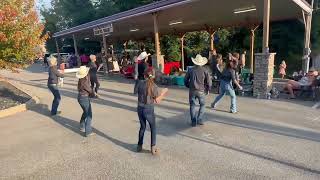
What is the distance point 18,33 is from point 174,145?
7668mm

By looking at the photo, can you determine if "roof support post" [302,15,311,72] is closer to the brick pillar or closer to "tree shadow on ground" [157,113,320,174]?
the brick pillar

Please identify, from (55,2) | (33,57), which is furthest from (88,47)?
(33,57)

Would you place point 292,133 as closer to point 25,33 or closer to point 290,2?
point 290,2

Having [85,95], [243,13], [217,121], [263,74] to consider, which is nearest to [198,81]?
[217,121]

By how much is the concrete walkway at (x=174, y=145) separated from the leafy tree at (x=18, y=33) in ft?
8.59

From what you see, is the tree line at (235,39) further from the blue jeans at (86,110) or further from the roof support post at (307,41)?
the blue jeans at (86,110)

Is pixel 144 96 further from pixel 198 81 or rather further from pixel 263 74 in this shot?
pixel 263 74

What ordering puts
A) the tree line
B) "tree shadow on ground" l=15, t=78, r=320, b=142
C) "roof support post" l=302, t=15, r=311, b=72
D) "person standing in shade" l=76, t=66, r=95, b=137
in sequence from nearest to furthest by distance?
"tree shadow on ground" l=15, t=78, r=320, b=142 → "person standing in shade" l=76, t=66, r=95, b=137 → "roof support post" l=302, t=15, r=311, b=72 → the tree line

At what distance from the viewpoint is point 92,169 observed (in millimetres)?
5461

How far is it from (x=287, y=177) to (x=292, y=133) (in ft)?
8.01

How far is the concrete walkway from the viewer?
5211 millimetres

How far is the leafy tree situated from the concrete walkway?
2.62 meters

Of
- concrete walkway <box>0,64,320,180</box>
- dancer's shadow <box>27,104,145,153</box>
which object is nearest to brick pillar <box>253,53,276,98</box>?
concrete walkway <box>0,64,320,180</box>

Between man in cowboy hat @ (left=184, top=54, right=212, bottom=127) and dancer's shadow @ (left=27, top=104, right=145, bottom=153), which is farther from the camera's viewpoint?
man in cowboy hat @ (left=184, top=54, right=212, bottom=127)
